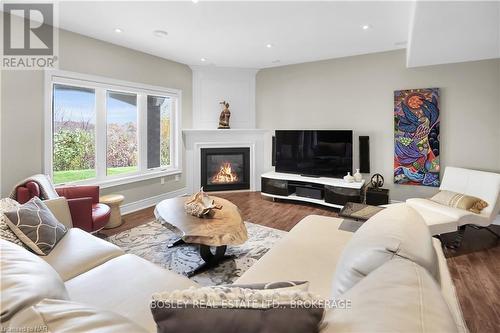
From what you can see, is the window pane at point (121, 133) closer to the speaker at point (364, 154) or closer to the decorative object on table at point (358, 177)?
the decorative object on table at point (358, 177)

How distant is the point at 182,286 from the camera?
147 cm

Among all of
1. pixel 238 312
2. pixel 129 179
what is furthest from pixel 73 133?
pixel 238 312

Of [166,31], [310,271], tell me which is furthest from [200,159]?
[310,271]

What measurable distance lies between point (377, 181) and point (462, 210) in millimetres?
1552

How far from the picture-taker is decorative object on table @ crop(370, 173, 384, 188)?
4410 mm

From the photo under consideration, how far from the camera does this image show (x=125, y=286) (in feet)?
4.76

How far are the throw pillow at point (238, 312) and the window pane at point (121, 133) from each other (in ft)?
13.1

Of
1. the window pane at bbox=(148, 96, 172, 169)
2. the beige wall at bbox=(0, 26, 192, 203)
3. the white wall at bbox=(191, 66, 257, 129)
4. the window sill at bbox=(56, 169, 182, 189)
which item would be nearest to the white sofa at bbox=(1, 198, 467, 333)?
the beige wall at bbox=(0, 26, 192, 203)

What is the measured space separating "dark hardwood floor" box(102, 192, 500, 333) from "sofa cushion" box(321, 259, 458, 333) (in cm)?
161

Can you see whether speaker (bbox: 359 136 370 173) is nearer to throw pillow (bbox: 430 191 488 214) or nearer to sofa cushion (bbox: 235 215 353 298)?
throw pillow (bbox: 430 191 488 214)

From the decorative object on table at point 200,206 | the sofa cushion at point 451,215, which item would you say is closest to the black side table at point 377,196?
the sofa cushion at point 451,215

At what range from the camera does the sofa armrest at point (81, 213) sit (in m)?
2.55

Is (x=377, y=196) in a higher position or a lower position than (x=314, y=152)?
lower

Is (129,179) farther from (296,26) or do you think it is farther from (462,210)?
(462,210)
